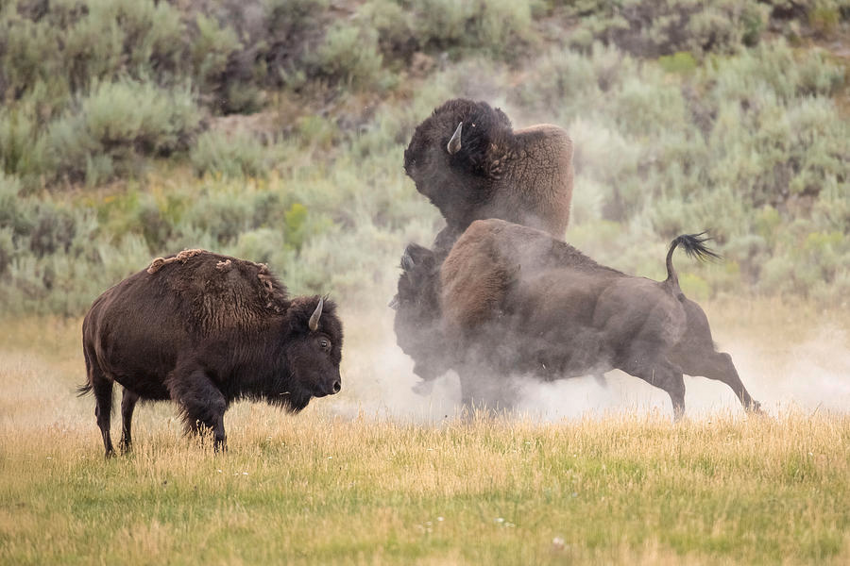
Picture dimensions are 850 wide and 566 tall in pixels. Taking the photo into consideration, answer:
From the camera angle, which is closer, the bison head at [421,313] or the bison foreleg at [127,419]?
the bison foreleg at [127,419]

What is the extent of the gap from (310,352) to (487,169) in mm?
2644

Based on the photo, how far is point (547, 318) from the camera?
22.5 ft

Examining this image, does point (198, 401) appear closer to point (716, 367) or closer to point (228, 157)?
point (716, 367)

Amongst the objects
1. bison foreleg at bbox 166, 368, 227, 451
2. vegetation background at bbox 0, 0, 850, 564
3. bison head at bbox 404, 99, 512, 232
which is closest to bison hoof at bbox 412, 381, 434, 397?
vegetation background at bbox 0, 0, 850, 564

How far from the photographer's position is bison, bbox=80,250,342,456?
6.73m

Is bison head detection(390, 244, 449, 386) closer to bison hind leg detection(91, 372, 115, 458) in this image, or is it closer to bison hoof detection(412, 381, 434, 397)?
bison hoof detection(412, 381, 434, 397)

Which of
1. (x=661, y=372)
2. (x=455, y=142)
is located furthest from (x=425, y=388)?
(x=661, y=372)

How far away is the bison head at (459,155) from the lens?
8.78 metres

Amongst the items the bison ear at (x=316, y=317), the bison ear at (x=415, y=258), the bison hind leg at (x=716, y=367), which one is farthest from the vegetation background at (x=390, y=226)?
the bison ear at (x=415, y=258)

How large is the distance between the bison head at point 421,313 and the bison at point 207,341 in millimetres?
1115

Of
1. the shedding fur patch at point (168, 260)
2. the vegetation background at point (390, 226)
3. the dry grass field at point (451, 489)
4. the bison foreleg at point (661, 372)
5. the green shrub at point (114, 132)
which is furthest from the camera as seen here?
the green shrub at point (114, 132)

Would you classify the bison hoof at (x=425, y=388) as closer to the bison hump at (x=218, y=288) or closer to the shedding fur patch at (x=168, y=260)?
the bison hump at (x=218, y=288)

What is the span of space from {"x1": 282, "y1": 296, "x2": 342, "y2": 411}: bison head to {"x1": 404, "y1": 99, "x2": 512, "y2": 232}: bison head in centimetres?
219

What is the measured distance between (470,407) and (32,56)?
1692 centimetres
